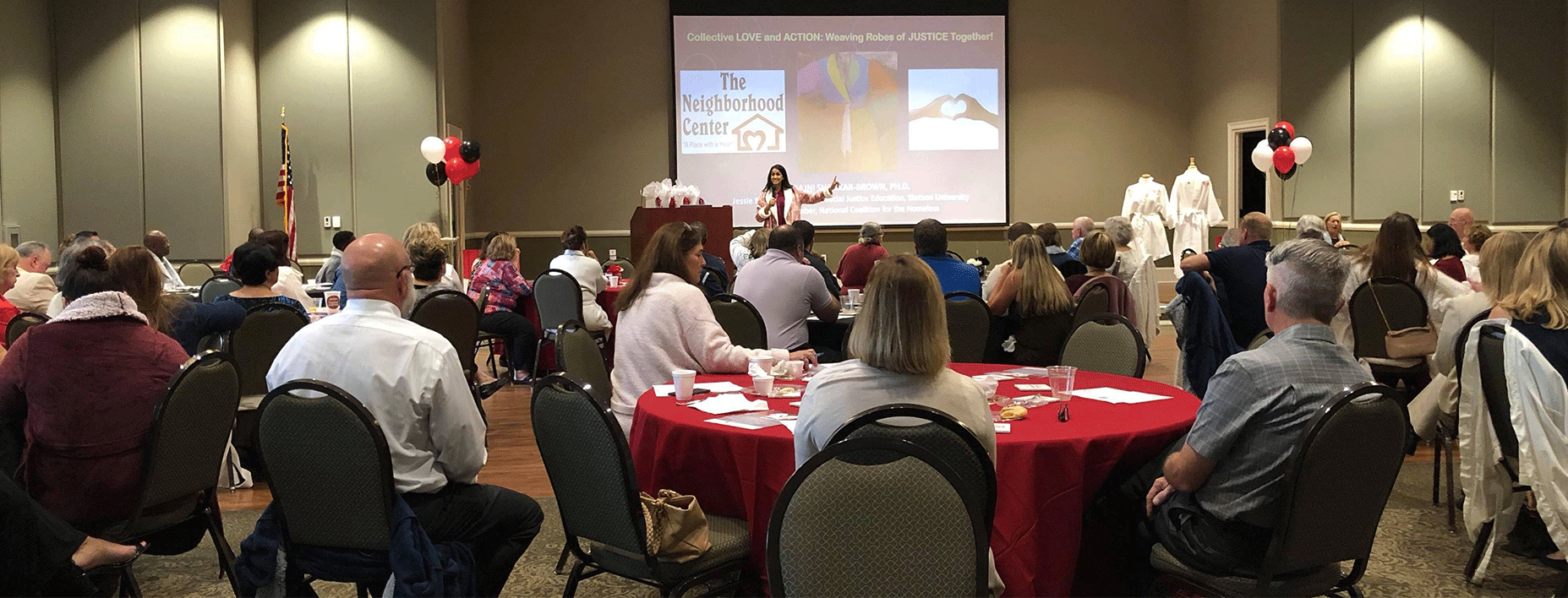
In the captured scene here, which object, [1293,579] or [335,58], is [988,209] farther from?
[1293,579]

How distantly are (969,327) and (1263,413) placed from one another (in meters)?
3.14

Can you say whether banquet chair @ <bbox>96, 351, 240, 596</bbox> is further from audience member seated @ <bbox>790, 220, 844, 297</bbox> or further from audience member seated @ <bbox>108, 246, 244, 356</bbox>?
audience member seated @ <bbox>790, 220, 844, 297</bbox>

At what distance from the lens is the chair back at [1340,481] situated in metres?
2.69

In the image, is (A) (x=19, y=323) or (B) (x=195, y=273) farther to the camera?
(B) (x=195, y=273)

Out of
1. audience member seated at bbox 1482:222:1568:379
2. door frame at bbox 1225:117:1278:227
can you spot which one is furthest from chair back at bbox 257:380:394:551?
door frame at bbox 1225:117:1278:227

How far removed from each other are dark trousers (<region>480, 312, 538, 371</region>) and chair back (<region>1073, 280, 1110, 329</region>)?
12.1ft

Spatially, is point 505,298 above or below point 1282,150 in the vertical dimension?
below

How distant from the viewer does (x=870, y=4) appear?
1420 cm

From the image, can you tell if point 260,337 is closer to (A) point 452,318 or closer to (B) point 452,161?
(A) point 452,318

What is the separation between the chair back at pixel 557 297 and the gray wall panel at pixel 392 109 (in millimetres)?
4722

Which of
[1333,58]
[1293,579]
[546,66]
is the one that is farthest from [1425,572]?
[546,66]

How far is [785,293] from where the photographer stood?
5.80 m

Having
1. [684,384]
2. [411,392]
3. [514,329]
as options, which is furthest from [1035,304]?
[411,392]

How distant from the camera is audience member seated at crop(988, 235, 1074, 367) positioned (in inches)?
234
